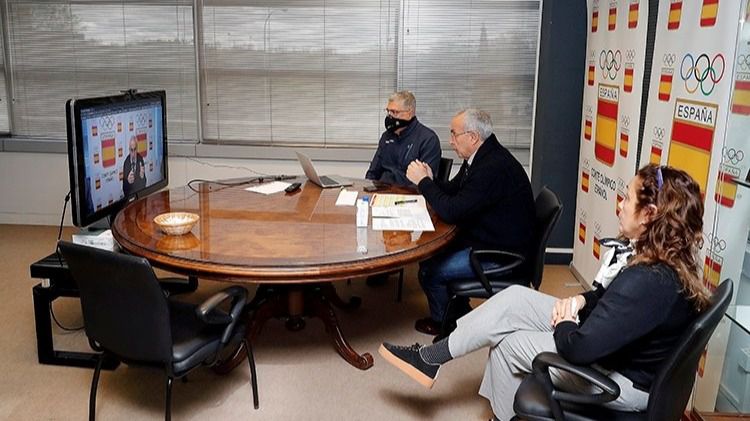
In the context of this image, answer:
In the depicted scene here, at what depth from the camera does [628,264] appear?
1.83 m

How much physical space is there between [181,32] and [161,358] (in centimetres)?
328

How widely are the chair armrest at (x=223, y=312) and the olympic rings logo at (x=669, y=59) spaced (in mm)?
2039

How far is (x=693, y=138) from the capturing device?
2.53m

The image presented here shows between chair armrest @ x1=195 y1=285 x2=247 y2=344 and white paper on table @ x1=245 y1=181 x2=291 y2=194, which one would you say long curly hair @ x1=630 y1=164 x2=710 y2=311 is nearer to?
chair armrest @ x1=195 y1=285 x2=247 y2=344

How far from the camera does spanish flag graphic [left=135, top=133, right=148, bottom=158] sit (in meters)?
3.10

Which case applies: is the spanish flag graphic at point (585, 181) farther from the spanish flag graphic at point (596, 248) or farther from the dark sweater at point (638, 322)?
the dark sweater at point (638, 322)

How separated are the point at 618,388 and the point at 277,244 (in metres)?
1.32

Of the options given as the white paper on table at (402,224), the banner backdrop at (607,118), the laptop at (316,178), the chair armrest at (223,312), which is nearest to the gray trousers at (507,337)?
the white paper on table at (402,224)

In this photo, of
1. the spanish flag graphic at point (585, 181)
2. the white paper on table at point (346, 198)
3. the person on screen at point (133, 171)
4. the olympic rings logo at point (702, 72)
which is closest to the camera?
the olympic rings logo at point (702, 72)

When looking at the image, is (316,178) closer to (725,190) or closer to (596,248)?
(596,248)

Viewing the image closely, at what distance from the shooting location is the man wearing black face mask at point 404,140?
378 centimetres

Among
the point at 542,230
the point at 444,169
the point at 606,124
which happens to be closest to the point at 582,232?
the point at 606,124

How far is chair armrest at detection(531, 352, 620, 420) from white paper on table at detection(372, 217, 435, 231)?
98 cm

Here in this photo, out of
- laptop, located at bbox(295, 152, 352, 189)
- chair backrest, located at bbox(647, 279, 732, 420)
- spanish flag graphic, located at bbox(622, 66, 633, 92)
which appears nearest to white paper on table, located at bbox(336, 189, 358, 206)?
laptop, located at bbox(295, 152, 352, 189)
